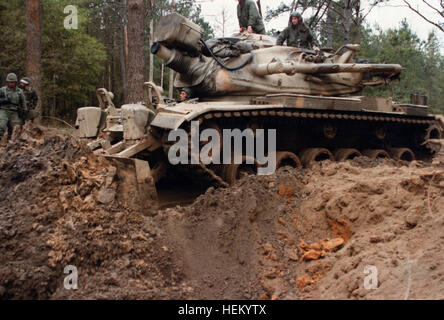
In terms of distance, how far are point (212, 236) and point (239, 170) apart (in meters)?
1.97

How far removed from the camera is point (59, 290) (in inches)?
143

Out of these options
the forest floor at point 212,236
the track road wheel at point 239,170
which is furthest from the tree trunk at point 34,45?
the track road wheel at point 239,170

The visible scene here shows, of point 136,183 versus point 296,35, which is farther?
point 296,35

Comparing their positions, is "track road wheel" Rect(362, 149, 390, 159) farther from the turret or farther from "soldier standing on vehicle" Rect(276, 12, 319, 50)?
"soldier standing on vehicle" Rect(276, 12, 319, 50)

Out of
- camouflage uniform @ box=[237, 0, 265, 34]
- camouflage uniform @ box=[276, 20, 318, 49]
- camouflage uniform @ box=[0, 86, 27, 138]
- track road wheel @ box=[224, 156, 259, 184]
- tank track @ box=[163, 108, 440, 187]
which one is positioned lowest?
track road wheel @ box=[224, 156, 259, 184]

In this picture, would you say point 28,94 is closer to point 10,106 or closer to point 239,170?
point 10,106

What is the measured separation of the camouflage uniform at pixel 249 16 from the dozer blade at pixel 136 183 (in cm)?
473

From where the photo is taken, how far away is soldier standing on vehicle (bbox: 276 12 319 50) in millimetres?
8516

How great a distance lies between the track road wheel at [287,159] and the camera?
7.09 metres

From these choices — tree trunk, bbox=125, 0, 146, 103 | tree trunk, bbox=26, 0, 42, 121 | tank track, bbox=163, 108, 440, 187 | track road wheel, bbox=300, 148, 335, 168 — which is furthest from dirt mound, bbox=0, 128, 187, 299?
tree trunk, bbox=26, 0, 42, 121

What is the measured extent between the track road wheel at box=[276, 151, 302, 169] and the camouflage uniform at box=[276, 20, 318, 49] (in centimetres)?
254

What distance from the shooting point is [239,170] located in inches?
260

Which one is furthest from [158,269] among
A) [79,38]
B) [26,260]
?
[79,38]

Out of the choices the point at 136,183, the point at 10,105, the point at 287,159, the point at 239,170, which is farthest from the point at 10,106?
the point at 287,159
